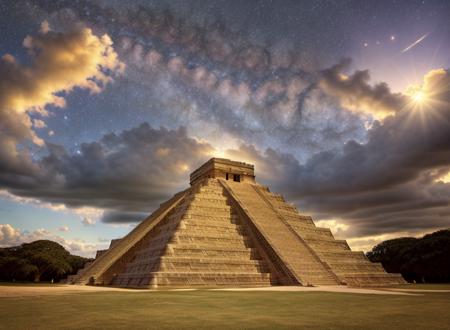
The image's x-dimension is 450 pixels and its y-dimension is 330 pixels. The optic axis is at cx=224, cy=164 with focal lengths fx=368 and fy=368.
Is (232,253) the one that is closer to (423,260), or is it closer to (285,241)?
(285,241)

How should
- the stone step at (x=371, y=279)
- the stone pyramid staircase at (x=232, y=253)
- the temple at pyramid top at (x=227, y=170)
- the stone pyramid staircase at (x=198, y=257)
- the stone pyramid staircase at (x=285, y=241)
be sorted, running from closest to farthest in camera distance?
the stone pyramid staircase at (x=198, y=257)
the stone pyramid staircase at (x=232, y=253)
the stone pyramid staircase at (x=285, y=241)
the stone step at (x=371, y=279)
the temple at pyramid top at (x=227, y=170)

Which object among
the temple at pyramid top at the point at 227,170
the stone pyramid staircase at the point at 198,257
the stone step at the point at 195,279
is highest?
the temple at pyramid top at the point at 227,170

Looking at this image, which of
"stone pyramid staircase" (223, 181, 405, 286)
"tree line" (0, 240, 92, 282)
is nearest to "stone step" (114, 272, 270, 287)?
"stone pyramid staircase" (223, 181, 405, 286)

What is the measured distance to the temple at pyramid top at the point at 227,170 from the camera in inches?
1713

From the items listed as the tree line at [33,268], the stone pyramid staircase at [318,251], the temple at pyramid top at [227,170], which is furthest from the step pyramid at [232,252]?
the tree line at [33,268]

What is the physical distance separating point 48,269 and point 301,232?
4530 cm

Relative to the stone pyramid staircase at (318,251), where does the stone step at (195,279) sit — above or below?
below

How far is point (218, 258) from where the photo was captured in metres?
26.0

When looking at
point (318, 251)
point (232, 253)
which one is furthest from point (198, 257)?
point (318, 251)

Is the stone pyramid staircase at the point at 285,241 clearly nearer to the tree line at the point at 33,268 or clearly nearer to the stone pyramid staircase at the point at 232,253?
the stone pyramid staircase at the point at 232,253

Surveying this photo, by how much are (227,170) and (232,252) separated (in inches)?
701

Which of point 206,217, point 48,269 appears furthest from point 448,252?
point 48,269

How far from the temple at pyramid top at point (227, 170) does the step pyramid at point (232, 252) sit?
18.7 feet

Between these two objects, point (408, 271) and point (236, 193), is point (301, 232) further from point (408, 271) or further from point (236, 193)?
point (408, 271)
